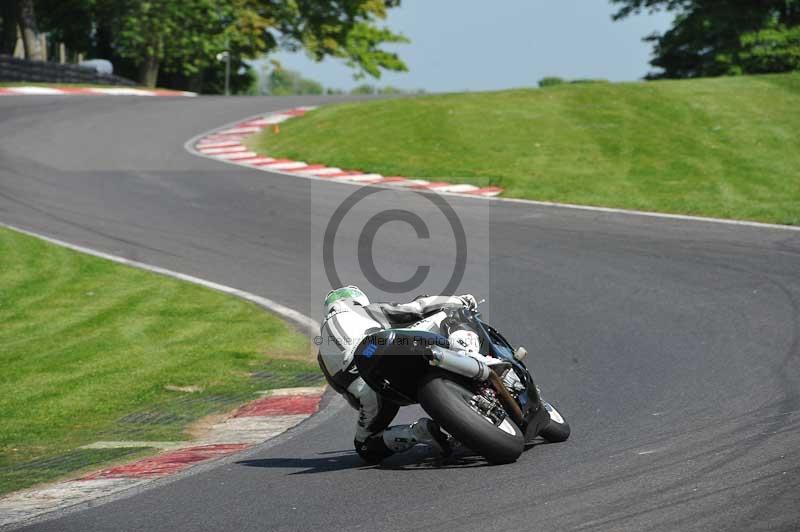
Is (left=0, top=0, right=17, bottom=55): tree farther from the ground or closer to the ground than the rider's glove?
farther from the ground

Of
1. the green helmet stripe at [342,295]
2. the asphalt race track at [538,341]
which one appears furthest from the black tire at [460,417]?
the green helmet stripe at [342,295]

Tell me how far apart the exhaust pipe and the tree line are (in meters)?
41.8

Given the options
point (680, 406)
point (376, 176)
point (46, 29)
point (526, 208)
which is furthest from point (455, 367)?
point (46, 29)

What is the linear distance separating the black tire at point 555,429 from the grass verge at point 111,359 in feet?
9.11

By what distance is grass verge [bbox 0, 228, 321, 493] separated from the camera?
27.1 ft

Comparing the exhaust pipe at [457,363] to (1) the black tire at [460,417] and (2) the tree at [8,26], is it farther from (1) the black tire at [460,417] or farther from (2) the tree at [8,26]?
(2) the tree at [8,26]

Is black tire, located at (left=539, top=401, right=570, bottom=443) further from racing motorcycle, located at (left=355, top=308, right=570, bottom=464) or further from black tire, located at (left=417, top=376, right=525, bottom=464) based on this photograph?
black tire, located at (left=417, top=376, right=525, bottom=464)

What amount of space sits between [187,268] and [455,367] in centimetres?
927

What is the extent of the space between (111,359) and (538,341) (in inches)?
161

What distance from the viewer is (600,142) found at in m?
22.5

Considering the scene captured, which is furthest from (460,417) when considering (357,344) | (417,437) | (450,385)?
(357,344)

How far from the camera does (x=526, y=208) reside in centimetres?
1736

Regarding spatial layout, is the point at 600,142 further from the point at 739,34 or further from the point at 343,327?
the point at 343,327

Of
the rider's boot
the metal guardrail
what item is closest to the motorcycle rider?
the rider's boot
